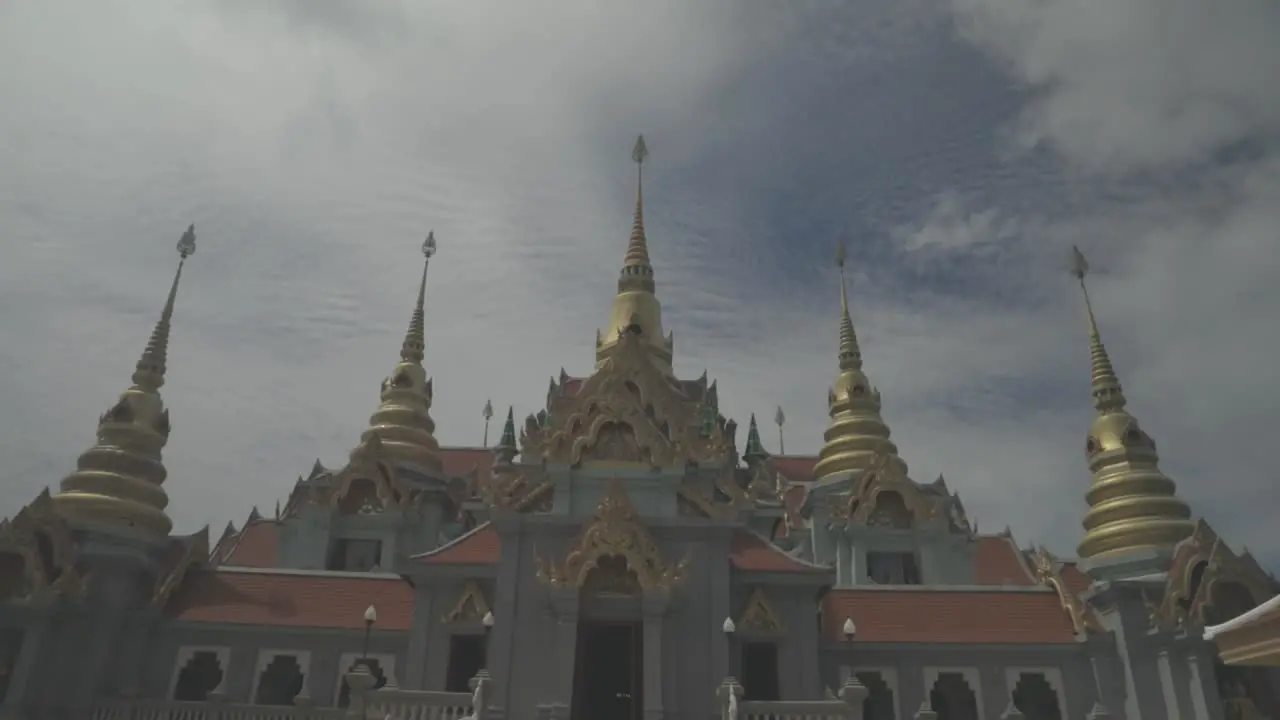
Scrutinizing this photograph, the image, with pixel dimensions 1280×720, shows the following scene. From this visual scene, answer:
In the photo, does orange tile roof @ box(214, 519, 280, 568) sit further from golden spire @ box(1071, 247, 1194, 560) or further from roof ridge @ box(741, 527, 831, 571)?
golden spire @ box(1071, 247, 1194, 560)

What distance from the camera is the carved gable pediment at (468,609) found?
62.8 feet

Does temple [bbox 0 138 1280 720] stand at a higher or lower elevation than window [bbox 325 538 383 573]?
lower

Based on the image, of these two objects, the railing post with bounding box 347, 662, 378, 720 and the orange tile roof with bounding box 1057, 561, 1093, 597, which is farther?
the orange tile roof with bounding box 1057, 561, 1093, 597

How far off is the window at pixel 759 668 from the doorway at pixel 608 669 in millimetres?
2677

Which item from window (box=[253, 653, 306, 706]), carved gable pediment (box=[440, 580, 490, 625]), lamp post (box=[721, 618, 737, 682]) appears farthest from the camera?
window (box=[253, 653, 306, 706])

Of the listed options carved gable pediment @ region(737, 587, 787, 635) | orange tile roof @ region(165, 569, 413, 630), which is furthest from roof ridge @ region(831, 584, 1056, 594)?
orange tile roof @ region(165, 569, 413, 630)

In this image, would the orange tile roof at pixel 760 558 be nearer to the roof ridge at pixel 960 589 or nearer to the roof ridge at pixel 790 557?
the roof ridge at pixel 790 557

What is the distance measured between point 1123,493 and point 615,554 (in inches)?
562

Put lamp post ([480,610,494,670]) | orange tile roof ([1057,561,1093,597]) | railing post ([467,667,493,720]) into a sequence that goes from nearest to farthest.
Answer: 1. railing post ([467,667,493,720])
2. lamp post ([480,610,494,670])
3. orange tile roof ([1057,561,1093,597])

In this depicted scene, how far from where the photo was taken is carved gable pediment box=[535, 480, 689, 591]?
17.2 m

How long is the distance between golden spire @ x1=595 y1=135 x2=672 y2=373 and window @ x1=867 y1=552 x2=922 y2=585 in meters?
9.53

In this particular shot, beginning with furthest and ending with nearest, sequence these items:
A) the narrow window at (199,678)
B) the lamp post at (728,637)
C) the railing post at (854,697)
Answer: the narrow window at (199,678)
the lamp post at (728,637)
the railing post at (854,697)

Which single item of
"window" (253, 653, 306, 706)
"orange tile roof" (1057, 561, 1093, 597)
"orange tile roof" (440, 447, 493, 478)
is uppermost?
"orange tile roof" (440, 447, 493, 478)

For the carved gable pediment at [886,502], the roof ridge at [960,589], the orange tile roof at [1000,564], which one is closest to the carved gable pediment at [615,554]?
the roof ridge at [960,589]
